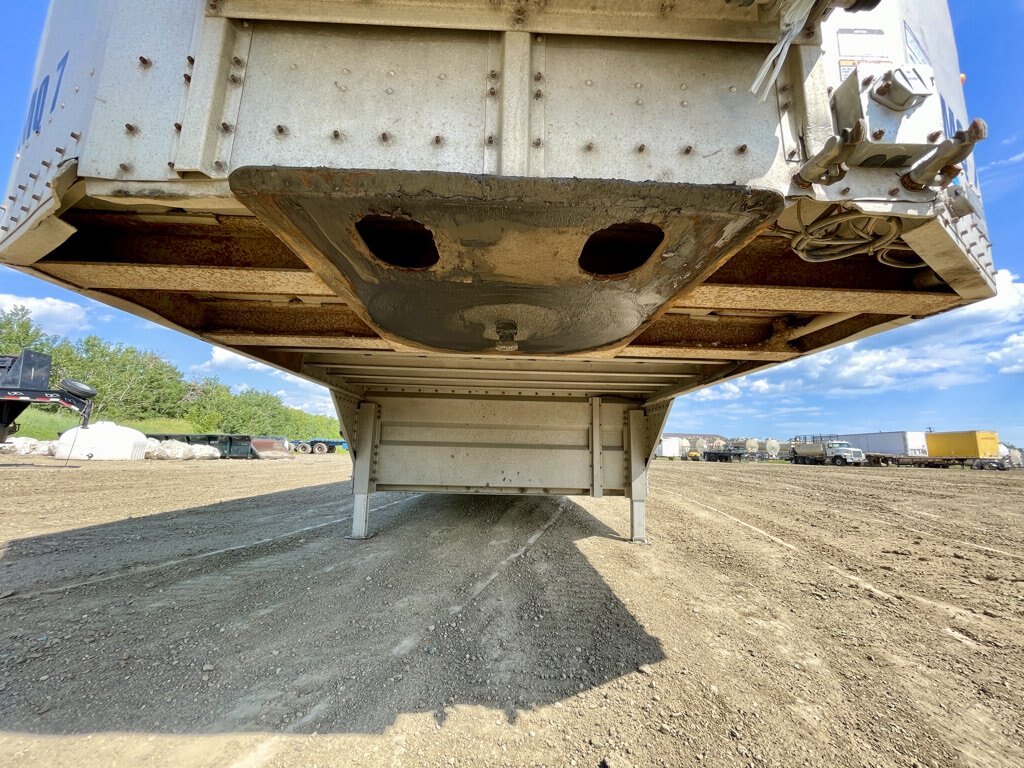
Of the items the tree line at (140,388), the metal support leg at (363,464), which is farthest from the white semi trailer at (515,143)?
the tree line at (140,388)

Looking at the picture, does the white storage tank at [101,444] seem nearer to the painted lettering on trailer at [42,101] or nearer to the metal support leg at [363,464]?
the metal support leg at [363,464]

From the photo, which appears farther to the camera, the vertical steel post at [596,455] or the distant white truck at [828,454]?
the distant white truck at [828,454]

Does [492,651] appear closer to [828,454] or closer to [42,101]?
[42,101]

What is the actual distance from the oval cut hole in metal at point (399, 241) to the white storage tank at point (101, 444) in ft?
69.0

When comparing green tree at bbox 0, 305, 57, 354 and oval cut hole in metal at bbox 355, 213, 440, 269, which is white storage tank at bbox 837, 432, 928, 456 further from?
green tree at bbox 0, 305, 57, 354

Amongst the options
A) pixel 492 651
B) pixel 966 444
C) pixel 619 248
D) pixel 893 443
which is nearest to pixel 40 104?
pixel 619 248

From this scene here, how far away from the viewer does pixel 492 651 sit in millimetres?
2434

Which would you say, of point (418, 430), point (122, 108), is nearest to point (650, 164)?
point (122, 108)

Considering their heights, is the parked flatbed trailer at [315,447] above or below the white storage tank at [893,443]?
below

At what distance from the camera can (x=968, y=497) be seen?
464 inches

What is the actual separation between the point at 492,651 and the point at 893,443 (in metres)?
47.1

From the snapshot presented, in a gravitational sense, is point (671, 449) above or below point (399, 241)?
below

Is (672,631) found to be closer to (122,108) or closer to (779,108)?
(779,108)

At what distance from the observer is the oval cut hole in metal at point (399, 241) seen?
140cm
